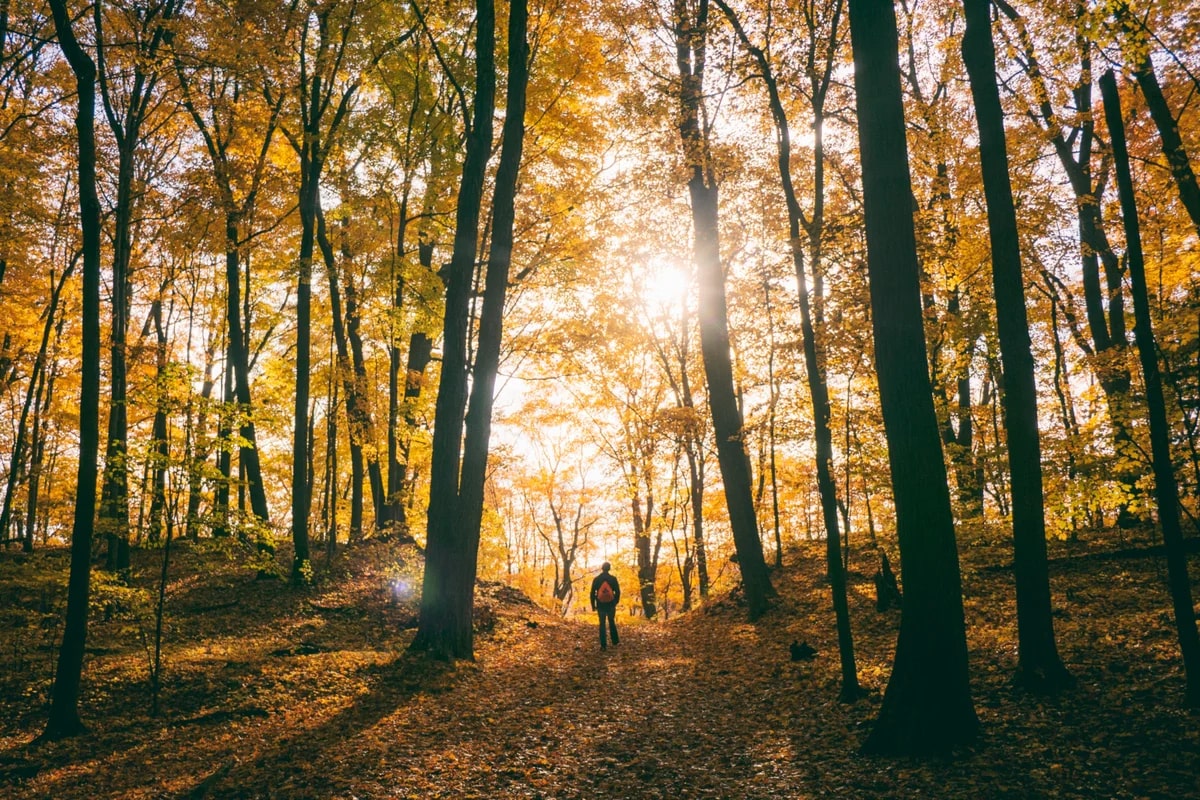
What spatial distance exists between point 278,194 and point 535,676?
41.9 feet

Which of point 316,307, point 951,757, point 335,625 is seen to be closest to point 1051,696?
point 951,757

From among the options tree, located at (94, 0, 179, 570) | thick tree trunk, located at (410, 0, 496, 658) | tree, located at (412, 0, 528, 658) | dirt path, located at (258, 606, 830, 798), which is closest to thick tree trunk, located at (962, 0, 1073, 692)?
dirt path, located at (258, 606, 830, 798)

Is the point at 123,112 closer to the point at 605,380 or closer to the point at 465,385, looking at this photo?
the point at 465,385

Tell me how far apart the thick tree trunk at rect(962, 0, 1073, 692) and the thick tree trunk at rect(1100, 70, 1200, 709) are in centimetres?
119

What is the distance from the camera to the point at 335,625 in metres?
11.5

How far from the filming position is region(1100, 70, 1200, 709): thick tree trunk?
523cm

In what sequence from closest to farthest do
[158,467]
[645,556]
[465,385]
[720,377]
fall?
1. [158,467]
2. [465,385]
3. [720,377]
4. [645,556]

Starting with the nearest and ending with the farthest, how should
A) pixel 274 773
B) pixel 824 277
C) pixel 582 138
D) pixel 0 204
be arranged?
pixel 274 773 → pixel 824 277 → pixel 0 204 → pixel 582 138

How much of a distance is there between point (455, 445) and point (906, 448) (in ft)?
22.2

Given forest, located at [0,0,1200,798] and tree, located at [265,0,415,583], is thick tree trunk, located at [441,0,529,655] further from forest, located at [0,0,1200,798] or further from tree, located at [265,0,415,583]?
tree, located at [265,0,415,583]

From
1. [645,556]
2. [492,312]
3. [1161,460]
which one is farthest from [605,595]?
[645,556]

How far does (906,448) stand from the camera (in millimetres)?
5621

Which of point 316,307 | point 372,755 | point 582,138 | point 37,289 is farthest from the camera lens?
point 316,307

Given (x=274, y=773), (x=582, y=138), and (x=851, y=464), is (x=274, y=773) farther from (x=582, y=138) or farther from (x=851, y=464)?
(x=582, y=138)
